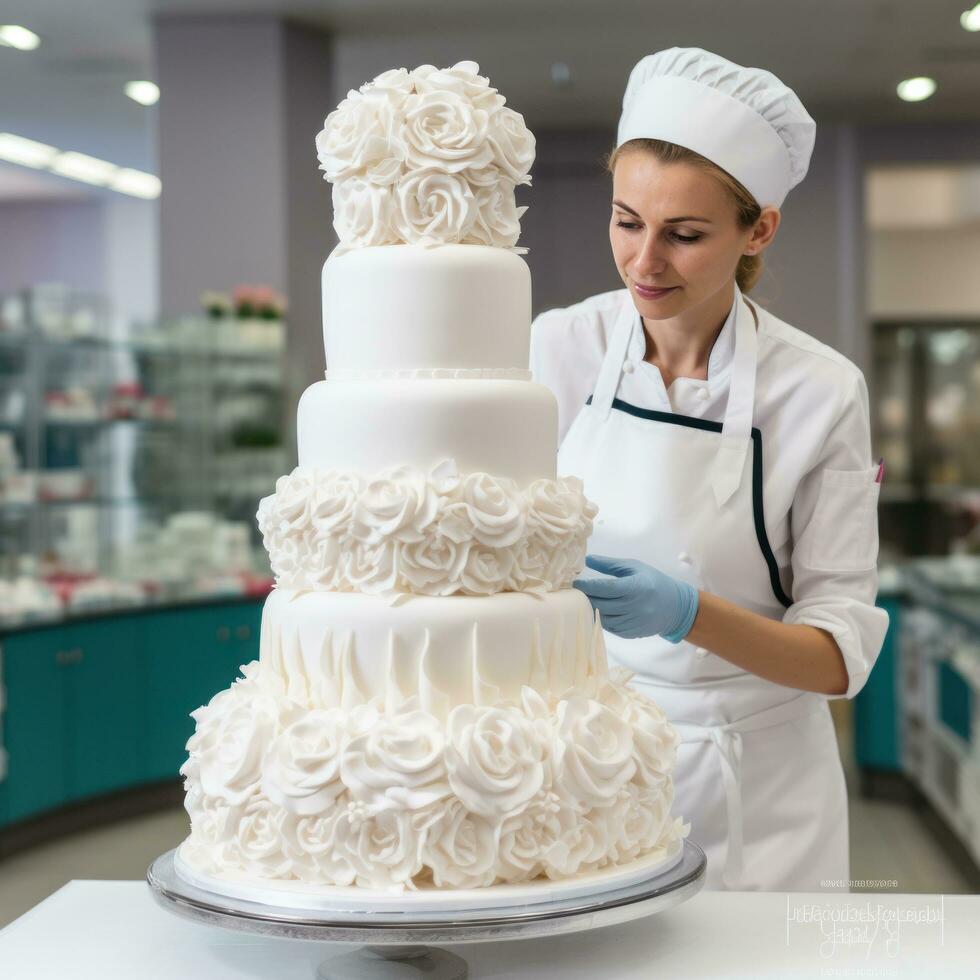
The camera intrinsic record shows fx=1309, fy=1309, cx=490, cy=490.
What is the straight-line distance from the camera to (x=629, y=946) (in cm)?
165

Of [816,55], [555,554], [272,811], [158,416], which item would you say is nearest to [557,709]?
[555,554]

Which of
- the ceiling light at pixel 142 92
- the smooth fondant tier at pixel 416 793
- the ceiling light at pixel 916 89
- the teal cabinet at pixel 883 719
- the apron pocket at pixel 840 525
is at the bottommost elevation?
the teal cabinet at pixel 883 719

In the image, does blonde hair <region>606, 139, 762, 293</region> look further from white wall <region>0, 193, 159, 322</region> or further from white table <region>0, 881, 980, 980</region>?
white wall <region>0, 193, 159, 322</region>

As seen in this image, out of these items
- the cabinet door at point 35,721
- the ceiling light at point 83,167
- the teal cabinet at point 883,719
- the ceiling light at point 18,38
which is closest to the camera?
the cabinet door at point 35,721

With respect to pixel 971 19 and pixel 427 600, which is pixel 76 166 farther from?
pixel 427 600

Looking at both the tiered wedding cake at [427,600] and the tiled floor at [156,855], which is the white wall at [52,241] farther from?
the tiered wedding cake at [427,600]

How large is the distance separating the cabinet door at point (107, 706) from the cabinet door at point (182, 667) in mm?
61

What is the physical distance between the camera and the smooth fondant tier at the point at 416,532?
1615 mm

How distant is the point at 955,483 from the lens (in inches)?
400

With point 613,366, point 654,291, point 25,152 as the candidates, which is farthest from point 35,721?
point 25,152

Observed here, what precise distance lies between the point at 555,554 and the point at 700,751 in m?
0.64

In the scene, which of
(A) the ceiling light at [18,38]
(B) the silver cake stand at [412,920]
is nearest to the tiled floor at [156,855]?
(B) the silver cake stand at [412,920]

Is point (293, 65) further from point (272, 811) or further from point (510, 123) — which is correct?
point (272, 811)

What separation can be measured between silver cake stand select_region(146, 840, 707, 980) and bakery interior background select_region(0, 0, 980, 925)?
11.7ft
